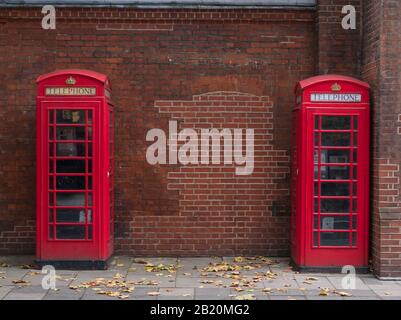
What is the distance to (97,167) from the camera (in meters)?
9.06

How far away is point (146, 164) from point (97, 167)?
1.20 m

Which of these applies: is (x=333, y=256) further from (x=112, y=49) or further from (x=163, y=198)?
(x=112, y=49)

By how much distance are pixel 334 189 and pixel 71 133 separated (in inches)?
152

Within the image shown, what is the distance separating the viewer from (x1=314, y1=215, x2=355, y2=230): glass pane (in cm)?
904

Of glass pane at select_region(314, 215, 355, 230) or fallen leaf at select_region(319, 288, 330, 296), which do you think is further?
glass pane at select_region(314, 215, 355, 230)

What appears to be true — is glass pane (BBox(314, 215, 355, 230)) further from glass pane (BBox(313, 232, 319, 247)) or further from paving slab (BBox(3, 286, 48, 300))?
paving slab (BBox(3, 286, 48, 300))

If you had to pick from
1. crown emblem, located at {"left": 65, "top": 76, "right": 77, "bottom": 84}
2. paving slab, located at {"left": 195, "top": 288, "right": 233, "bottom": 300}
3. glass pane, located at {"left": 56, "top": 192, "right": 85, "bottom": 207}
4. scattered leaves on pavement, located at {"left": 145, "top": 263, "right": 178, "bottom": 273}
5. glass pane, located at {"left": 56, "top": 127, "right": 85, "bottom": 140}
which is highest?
crown emblem, located at {"left": 65, "top": 76, "right": 77, "bottom": 84}

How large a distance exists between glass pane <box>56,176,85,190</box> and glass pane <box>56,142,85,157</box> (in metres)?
0.33

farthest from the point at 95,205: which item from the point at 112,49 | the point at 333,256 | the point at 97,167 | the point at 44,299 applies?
the point at 333,256

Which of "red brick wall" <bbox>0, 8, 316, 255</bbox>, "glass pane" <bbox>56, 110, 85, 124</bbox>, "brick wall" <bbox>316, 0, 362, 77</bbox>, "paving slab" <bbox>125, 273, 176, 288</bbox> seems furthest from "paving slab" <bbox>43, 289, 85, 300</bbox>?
"brick wall" <bbox>316, 0, 362, 77</bbox>

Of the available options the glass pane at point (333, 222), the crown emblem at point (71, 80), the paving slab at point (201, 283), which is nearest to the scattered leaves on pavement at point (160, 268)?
the paving slab at point (201, 283)

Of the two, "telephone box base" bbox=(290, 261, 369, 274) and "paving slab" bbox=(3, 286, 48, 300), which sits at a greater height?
"telephone box base" bbox=(290, 261, 369, 274)

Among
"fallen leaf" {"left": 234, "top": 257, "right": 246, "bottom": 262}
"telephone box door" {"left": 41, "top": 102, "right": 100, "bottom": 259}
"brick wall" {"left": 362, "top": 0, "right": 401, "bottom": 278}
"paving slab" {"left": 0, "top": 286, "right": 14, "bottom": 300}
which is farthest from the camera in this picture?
"fallen leaf" {"left": 234, "top": 257, "right": 246, "bottom": 262}

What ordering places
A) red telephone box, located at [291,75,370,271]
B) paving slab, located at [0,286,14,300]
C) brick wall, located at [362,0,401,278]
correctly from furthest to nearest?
red telephone box, located at [291,75,370,271], brick wall, located at [362,0,401,278], paving slab, located at [0,286,14,300]
